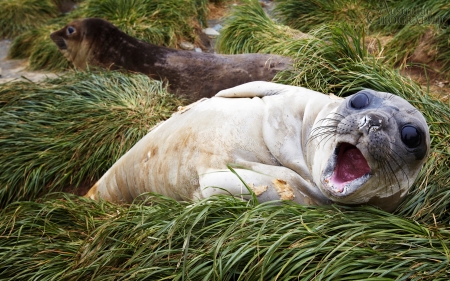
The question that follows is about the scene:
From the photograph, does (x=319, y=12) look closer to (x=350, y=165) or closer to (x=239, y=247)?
(x=350, y=165)

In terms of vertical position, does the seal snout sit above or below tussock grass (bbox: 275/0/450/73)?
above

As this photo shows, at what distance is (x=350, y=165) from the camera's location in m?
2.77

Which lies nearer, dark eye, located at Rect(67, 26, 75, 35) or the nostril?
the nostril

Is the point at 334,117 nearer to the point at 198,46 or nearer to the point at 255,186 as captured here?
the point at 255,186

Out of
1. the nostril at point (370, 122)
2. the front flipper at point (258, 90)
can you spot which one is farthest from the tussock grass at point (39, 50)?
the nostril at point (370, 122)

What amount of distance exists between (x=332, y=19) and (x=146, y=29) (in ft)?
7.99

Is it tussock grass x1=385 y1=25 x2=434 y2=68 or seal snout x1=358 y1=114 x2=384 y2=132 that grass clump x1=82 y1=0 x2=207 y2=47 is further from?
seal snout x1=358 y1=114 x2=384 y2=132

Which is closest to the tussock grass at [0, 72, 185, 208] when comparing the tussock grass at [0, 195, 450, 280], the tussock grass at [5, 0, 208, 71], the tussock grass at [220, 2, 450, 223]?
the tussock grass at [220, 2, 450, 223]

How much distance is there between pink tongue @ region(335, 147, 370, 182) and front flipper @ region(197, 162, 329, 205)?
0.97 feet

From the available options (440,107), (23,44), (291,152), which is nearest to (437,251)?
(291,152)

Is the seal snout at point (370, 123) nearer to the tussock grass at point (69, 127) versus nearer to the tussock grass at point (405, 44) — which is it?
the tussock grass at point (69, 127)

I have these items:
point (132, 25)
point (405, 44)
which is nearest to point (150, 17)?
point (132, 25)

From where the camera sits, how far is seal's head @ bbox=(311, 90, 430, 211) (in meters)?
2.62

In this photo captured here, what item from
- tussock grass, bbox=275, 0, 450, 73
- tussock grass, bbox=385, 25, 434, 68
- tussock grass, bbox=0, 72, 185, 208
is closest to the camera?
tussock grass, bbox=0, 72, 185, 208
